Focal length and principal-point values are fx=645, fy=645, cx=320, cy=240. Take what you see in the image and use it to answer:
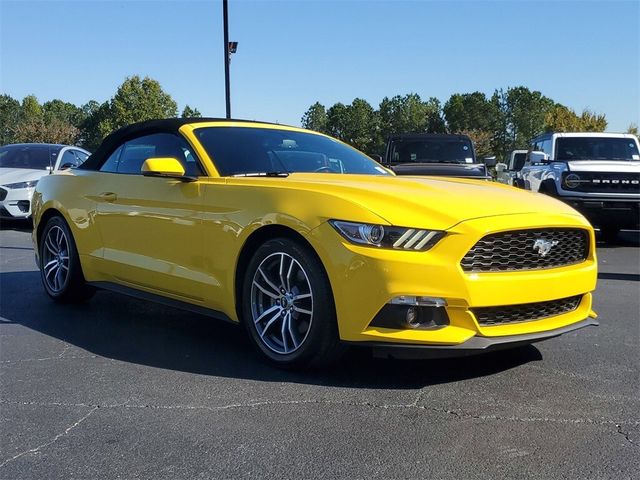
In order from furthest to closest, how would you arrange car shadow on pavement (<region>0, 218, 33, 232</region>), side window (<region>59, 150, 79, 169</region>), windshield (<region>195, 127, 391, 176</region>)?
side window (<region>59, 150, 79, 169</region>), car shadow on pavement (<region>0, 218, 33, 232</region>), windshield (<region>195, 127, 391, 176</region>)

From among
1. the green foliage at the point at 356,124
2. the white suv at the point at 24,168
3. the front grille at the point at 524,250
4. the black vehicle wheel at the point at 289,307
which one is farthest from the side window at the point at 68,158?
the green foliage at the point at 356,124

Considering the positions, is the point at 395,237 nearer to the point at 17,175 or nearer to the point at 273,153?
the point at 273,153

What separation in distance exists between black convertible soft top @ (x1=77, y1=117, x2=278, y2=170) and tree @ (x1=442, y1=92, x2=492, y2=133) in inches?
3041

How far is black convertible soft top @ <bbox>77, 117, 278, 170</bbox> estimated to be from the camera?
491 cm

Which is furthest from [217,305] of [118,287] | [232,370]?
[118,287]

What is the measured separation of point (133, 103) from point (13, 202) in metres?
77.2

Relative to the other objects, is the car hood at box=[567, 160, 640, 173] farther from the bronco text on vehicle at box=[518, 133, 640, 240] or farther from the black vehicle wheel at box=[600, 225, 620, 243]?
the black vehicle wheel at box=[600, 225, 620, 243]

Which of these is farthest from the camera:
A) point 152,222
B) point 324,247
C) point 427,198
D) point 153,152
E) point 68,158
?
point 68,158

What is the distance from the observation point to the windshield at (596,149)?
11477 millimetres

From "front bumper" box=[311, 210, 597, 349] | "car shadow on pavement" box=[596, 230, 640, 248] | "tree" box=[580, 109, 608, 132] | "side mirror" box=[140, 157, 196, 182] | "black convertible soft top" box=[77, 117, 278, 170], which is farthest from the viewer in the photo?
"tree" box=[580, 109, 608, 132]

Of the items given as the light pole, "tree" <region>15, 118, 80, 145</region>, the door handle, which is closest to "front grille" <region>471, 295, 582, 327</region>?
the door handle

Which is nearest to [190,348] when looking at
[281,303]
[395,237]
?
[281,303]

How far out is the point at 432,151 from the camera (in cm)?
1329

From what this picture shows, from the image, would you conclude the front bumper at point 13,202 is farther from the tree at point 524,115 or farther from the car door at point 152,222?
the tree at point 524,115
